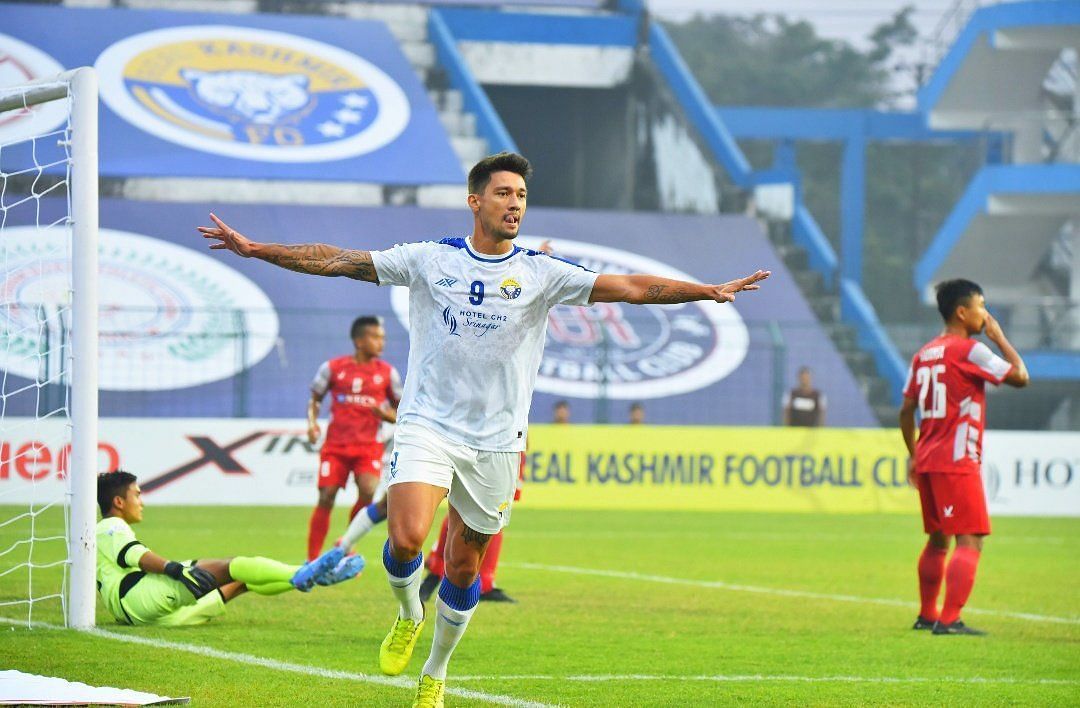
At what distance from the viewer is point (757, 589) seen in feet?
43.9

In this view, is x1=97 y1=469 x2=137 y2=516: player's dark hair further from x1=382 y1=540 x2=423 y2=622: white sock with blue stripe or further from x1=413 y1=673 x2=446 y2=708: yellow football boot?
x1=413 y1=673 x2=446 y2=708: yellow football boot

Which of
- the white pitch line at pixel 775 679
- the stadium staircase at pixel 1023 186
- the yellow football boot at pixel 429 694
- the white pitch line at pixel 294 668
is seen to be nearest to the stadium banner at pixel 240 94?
the stadium staircase at pixel 1023 186

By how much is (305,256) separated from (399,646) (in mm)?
1772

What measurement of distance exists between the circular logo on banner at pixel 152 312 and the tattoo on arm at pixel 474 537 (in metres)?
14.9

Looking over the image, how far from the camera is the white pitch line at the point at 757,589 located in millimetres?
11836

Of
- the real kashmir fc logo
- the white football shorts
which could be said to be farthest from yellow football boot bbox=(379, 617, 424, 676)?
the real kashmir fc logo

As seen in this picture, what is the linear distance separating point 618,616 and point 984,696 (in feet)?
11.8

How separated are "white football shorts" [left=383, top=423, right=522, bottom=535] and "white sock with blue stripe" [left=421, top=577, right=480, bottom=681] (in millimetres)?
274

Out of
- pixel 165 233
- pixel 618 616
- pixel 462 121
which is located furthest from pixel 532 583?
pixel 462 121

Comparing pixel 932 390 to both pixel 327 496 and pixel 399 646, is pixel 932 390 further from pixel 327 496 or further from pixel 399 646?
pixel 327 496

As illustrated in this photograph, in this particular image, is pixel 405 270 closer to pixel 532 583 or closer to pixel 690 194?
pixel 532 583

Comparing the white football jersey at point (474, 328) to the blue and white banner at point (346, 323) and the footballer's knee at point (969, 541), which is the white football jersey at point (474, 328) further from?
the blue and white banner at point (346, 323)

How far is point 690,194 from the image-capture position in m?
34.3

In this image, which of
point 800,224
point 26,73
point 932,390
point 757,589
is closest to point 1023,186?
point 800,224
